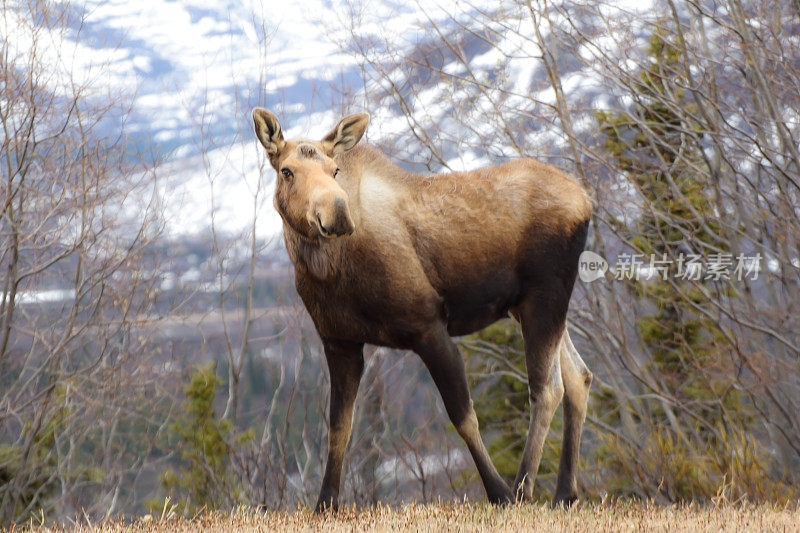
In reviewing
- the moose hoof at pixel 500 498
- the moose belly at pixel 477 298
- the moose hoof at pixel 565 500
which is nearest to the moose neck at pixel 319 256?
the moose belly at pixel 477 298

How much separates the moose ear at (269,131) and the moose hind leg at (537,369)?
164 cm

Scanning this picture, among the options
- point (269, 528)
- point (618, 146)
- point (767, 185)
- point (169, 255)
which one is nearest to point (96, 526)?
point (269, 528)

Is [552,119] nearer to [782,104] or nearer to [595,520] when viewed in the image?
[782,104]

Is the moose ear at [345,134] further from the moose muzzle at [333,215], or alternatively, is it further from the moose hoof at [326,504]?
the moose hoof at [326,504]

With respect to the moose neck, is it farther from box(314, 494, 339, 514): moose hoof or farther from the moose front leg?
box(314, 494, 339, 514): moose hoof

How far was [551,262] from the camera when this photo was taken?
428 centimetres

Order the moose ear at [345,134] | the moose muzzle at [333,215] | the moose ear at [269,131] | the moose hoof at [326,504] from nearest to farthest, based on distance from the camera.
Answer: the moose muzzle at [333,215] → the moose ear at [269,131] → the moose ear at [345,134] → the moose hoof at [326,504]

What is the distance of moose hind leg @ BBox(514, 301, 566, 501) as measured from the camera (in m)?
4.23

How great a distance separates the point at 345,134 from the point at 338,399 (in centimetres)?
144

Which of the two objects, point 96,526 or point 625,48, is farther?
point 625,48

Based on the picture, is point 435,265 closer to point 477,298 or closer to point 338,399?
point 477,298

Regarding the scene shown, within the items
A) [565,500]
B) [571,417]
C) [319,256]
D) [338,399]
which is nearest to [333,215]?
[319,256]

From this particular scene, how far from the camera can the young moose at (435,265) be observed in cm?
375

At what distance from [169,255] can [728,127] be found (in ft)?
22.1
